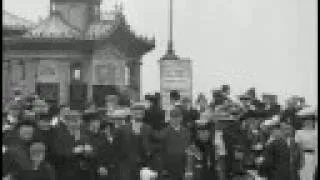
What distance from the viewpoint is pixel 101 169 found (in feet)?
35.9

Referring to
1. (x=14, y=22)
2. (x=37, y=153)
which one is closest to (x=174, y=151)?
(x=37, y=153)

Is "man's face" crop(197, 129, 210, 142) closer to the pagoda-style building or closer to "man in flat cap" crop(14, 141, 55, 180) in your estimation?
"man in flat cap" crop(14, 141, 55, 180)

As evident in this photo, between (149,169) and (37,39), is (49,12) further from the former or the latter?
(149,169)

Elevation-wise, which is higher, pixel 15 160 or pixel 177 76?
pixel 177 76

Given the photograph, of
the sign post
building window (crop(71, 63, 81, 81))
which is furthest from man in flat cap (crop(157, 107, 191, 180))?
building window (crop(71, 63, 81, 81))

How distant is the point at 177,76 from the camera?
666 inches

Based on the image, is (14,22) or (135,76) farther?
(14,22)

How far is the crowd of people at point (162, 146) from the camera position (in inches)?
428

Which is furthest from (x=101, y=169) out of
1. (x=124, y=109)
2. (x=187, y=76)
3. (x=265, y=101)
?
(x=187, y=76)

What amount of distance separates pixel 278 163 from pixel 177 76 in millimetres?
6248

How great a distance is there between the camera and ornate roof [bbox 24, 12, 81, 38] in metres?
38.3

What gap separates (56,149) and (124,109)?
1300 mm

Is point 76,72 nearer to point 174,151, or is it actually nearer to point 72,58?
point 72,58

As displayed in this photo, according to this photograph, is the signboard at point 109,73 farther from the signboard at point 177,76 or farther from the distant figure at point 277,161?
the distant figure at point 277,161
